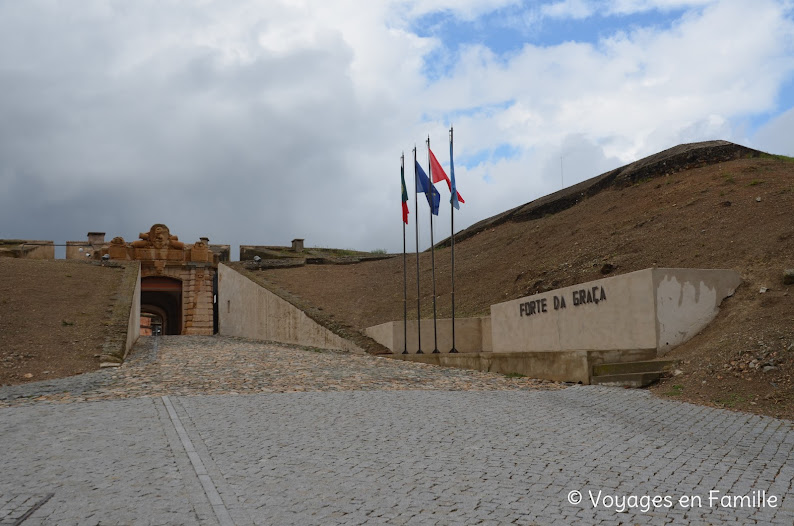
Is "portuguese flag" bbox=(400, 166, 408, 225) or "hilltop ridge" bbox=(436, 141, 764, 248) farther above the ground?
"hilltop ridge" bbox=(436, 141, 764, 248)

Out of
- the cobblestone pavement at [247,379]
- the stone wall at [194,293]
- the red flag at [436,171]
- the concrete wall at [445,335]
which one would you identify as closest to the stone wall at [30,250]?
the stone wall at [194,293]

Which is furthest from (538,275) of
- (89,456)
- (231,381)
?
(89,456)

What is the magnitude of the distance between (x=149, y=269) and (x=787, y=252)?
26.1 m

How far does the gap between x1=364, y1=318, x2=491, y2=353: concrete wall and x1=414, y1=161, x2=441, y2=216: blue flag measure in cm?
292

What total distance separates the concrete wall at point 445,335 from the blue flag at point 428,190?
2922 millimetres

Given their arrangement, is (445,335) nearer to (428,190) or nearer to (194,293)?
(428,190)

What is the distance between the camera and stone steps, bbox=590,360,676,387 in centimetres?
991

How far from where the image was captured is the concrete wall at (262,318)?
20.0m

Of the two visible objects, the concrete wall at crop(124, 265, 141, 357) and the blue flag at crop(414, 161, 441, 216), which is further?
the blue flag at crop(414, 161, 441, 216)

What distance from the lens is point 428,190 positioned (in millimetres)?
17109

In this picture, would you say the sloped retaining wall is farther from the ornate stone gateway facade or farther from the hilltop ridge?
the hilltop ridge

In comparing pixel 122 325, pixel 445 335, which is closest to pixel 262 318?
pixel 122 325

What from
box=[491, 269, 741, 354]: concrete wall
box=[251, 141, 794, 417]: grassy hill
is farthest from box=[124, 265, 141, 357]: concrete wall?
box=[491, 269, 741, 354]: concrete wall

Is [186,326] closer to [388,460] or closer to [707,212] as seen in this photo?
[707,212]
